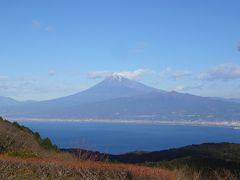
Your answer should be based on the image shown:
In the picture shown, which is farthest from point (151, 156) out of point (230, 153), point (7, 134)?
point (7, 134)

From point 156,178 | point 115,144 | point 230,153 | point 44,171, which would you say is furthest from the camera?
point 115,144

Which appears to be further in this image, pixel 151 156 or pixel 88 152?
pixel 151 156

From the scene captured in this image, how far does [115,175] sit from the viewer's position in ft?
41.3

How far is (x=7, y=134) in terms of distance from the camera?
91.2 ft

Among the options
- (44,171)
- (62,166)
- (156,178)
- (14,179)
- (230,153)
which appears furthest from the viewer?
(230,153)

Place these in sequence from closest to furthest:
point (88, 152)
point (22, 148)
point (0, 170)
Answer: point (0, 170)
point (88, 152)
point (22, 148)

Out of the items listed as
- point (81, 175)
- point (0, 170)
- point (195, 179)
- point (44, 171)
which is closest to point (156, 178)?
point (195, 179)

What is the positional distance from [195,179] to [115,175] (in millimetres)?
2083

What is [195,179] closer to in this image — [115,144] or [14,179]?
[14,179]

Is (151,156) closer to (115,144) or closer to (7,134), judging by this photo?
(7,134)

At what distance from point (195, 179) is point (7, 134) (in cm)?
1798

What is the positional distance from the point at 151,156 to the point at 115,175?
42.8 m

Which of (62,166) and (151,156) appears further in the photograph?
(151,156)

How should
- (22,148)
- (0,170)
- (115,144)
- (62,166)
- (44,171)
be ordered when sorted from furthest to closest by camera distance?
1. (115,144)
2. (22,148)
3. (62,166)
4. (44,171)
5. (0,170)
